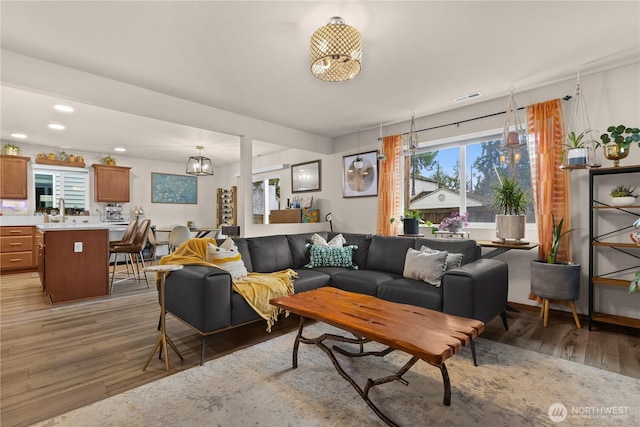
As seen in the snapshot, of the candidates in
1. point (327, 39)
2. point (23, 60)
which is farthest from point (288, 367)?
point (23, 60)

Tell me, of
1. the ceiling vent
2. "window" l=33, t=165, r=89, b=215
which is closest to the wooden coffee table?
the ceiling vent

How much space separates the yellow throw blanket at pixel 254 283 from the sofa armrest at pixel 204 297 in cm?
16

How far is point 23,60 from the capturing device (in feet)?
8.94

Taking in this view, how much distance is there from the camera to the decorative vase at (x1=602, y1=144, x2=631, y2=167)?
2.79 m

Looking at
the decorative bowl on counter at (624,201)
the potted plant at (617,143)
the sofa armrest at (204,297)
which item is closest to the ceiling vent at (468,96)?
the potted plant at (617,143)

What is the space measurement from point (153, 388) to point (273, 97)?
3.17m

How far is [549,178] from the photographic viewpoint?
3.32 metres

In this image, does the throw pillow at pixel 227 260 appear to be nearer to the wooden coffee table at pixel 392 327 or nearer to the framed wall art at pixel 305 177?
the wooden coffee table at pixel 392 327

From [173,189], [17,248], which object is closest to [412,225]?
[173,189]

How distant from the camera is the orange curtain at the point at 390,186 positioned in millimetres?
4734

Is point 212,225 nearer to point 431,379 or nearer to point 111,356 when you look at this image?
point 111,356

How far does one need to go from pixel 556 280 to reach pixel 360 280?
1901 mm

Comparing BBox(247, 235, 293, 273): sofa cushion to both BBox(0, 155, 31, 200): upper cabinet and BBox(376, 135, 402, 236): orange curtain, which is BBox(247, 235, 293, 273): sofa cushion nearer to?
BBox(376, 135, 402, 236): orange curtain

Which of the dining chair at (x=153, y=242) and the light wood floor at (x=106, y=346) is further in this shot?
the dining chair at (x=153, y=242)
